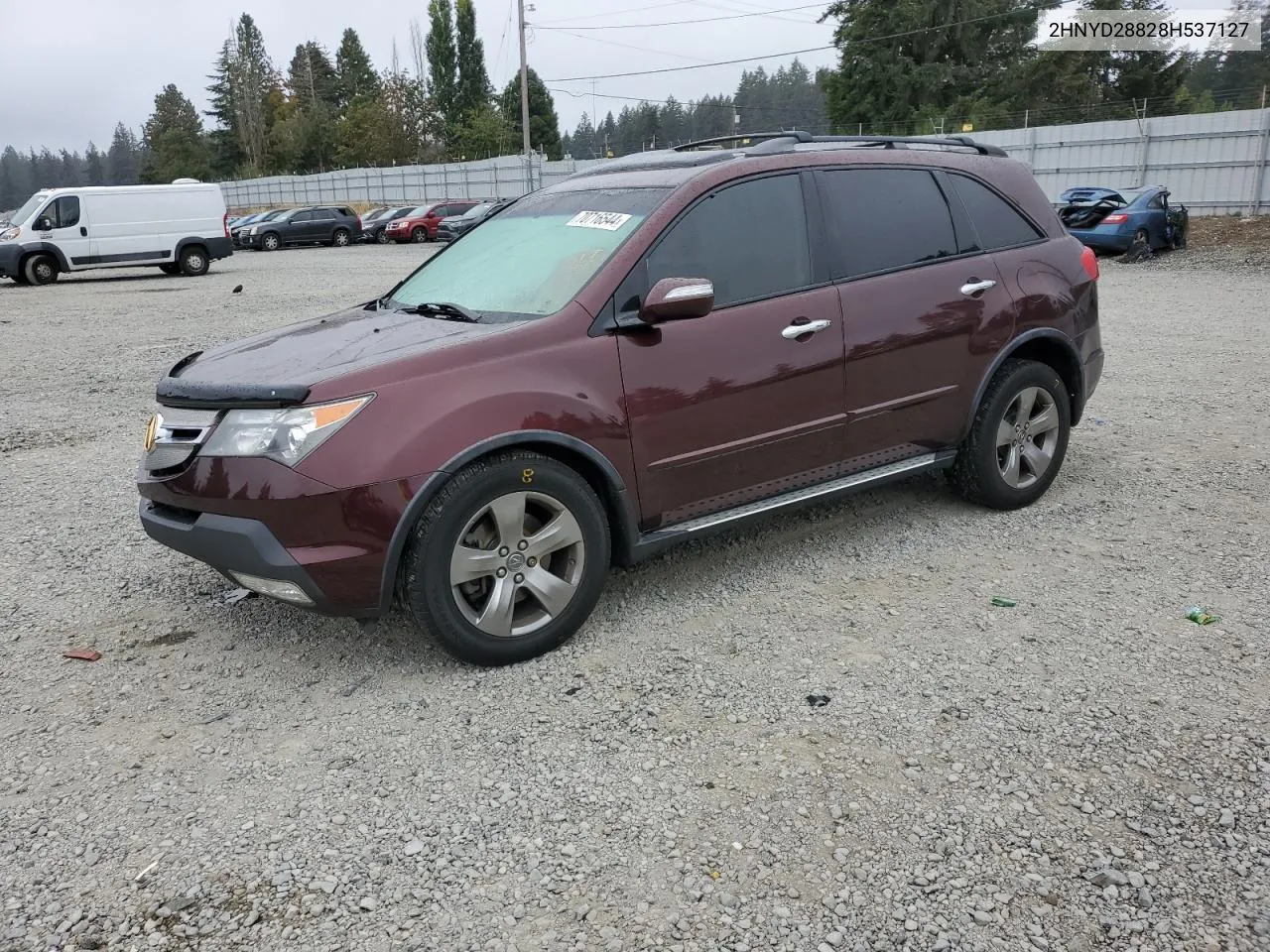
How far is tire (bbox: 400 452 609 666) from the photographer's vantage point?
11.2ft

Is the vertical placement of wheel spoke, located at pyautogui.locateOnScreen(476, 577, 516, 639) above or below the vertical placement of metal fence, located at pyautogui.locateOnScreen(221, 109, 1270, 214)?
below

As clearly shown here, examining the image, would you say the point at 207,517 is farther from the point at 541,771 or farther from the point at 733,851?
the point at 733,851

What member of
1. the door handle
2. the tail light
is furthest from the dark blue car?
the door handle

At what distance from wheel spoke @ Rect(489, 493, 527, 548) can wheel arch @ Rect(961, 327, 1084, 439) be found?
2399 millimetres

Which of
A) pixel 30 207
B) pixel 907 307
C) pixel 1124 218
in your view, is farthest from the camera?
pixel 30 207

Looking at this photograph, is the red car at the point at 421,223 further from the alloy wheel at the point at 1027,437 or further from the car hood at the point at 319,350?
the alloy wheel at the point at 1027,437

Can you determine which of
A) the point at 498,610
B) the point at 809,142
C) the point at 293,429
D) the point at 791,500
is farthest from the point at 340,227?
the point at 498,610

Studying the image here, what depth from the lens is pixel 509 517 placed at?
3529 mm

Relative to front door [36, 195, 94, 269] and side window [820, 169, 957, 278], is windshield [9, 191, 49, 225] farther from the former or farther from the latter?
side window [820, 169, 957, 278]

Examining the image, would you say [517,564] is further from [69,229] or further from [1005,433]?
[69,229]

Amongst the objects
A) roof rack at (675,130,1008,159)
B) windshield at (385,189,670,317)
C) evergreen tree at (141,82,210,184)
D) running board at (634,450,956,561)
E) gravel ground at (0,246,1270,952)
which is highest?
evergreen tree at (141,82,210,184)

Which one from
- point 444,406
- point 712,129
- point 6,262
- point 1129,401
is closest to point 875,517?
point 444,406

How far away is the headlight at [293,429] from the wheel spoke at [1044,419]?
11.2 ft

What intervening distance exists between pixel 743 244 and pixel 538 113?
8341 centimetres
